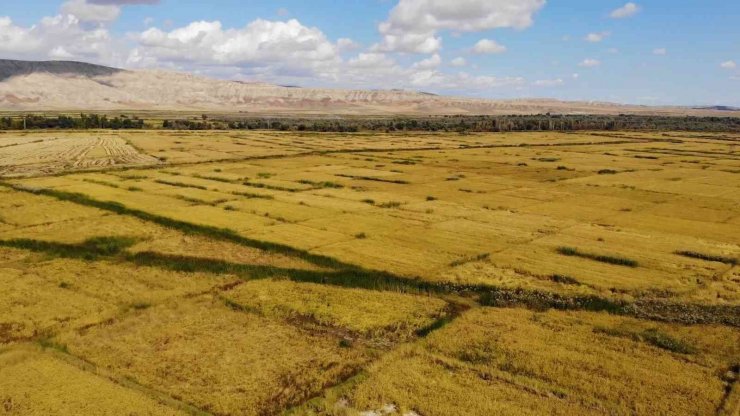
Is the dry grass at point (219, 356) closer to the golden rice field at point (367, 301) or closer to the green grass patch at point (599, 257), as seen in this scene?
the golden rice field at point (367, 301)

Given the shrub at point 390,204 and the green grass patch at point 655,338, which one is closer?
the green grass patch at point 655,338

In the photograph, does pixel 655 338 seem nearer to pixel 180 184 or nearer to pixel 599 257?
pixel 599 257

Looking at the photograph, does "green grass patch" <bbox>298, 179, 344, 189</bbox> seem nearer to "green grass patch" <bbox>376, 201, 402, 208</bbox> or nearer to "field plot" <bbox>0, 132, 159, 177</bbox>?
"green grass patch" <bbox>376, 201, 402, 208</bbox>

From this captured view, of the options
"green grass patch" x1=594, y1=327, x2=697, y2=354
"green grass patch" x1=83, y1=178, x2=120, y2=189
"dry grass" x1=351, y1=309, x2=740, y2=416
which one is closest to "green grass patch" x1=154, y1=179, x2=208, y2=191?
"green grass patch" x1=83, y1=178, x2=120, y2=189

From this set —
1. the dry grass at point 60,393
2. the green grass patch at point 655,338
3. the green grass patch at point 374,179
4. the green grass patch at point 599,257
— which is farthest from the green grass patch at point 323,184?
the dry grass at point 60,393

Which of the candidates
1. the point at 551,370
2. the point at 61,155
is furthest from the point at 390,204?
the point at 61,155

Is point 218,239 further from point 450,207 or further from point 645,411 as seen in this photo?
point 645,411

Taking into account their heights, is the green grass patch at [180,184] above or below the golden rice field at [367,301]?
above

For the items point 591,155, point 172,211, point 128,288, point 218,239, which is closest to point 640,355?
point 128,288
